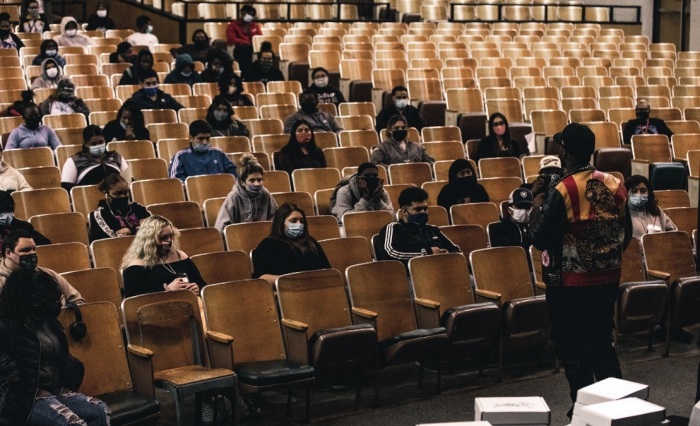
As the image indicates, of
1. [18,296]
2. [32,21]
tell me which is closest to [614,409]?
[18,296]

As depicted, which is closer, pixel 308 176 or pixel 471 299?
pixel 471 299

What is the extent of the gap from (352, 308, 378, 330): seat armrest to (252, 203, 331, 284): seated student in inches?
13.9

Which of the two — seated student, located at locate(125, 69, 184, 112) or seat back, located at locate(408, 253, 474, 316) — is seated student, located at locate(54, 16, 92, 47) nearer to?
seated student, located at locate(125, 69, 184, 112)

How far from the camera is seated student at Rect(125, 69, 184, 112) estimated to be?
28.5 feet

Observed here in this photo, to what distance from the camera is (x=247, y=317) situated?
510 centimetres

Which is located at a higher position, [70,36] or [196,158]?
[70,36]

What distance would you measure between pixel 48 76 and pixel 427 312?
4.84m

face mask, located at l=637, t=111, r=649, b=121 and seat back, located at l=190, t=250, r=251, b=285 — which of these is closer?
seat back, located at l=190, t=250, r=251, b=285

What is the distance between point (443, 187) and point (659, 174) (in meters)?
2.07

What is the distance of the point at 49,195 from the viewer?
21.0ft

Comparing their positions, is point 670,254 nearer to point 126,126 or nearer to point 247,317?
point 247,317

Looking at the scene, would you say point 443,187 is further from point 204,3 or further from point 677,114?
point 204,3

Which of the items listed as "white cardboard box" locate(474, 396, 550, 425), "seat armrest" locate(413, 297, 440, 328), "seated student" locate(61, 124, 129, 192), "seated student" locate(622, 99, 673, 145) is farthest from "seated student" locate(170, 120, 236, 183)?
"white cardboard box" locate(474, 396, 550, 425)

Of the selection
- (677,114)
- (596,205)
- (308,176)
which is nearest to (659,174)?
(677,114)
